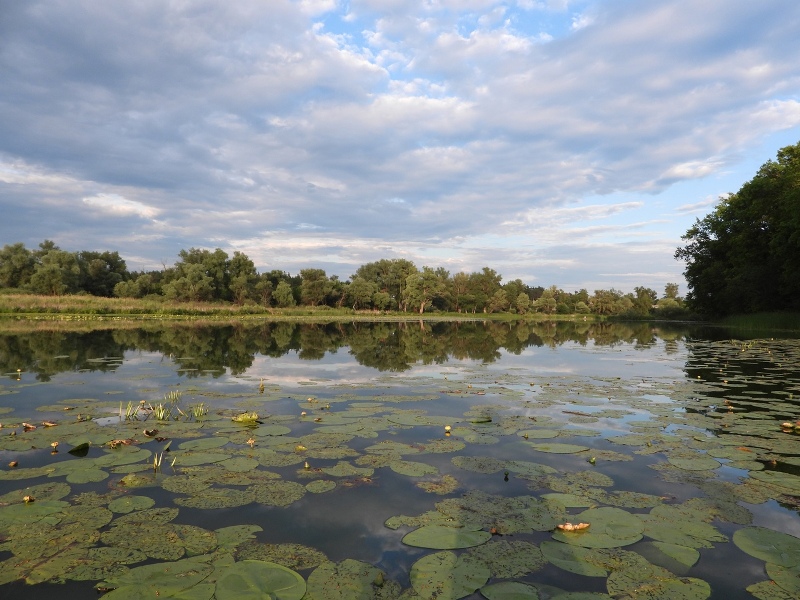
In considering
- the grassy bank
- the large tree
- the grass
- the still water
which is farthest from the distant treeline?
the still water

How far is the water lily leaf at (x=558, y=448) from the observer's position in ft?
19.8

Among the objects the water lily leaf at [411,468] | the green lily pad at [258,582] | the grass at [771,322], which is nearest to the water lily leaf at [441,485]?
the water lily leaf at [411,468]

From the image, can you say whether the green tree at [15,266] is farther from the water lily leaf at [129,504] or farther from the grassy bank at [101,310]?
the water lily leaf at [129,504]

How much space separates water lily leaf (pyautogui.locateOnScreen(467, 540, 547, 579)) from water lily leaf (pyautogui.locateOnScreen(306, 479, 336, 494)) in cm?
174

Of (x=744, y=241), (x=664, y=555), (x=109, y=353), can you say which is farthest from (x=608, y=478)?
(x=744, y=241)

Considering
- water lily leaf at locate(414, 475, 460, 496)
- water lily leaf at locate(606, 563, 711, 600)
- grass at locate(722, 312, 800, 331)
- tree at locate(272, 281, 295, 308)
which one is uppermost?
tree at locate(272, 281, 295, 308)

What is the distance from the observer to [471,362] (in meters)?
16.0

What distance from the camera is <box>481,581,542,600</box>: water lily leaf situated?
2.94m

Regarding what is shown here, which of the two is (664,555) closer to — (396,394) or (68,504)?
(68,504)

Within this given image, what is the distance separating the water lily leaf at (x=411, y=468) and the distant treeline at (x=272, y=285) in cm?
6245

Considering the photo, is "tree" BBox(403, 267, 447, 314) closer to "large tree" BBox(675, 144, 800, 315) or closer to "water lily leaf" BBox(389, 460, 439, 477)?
"large tree" BBox(675, 144, 800, 315)

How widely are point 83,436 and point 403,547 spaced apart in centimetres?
511

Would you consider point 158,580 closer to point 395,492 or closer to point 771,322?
point 395,492

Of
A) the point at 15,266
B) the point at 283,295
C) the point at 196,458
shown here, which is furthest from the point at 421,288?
the point at 196,458
